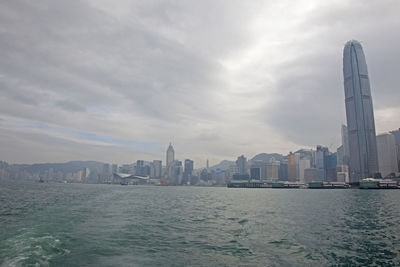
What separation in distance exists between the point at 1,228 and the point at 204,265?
20.5m

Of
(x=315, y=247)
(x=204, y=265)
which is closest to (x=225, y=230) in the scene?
(x=315, y=247)

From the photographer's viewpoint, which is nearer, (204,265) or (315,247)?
(204,265)

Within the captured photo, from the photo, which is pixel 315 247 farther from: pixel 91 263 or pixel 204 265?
pixel 91 263

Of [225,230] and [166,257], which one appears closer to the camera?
[166,257]

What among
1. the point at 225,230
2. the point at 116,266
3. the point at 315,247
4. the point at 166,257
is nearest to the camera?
the point at 116,266

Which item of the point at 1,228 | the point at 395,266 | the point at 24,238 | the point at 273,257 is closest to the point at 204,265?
the point at 273,257

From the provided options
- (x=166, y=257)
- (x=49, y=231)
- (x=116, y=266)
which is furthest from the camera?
(x=49, y=231)

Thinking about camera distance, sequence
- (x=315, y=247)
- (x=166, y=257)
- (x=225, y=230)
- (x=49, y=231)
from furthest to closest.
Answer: (x=225, y=230) → (x=49, y=231) → (x=315, y=247) → (x=166, y=257)

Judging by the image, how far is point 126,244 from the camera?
1867cm

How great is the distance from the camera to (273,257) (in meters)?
16.0

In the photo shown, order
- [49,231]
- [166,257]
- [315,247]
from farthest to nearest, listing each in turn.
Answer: [49,231] < [315,247] < [166,257]

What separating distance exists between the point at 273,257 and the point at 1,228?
24109 mm

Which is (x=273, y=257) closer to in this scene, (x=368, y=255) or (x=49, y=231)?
(x=368, y=255)

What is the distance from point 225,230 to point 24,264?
656 inches
